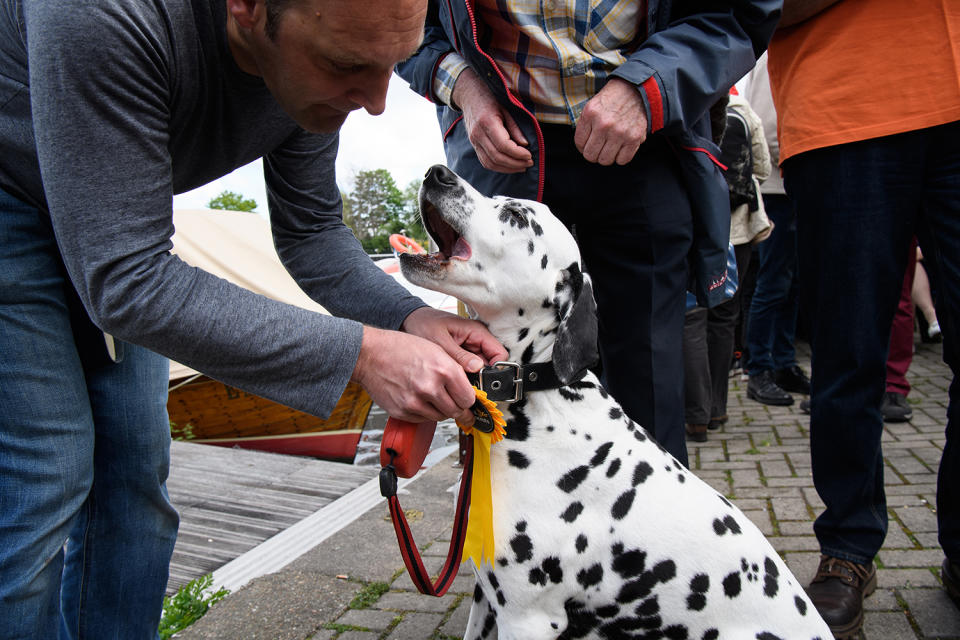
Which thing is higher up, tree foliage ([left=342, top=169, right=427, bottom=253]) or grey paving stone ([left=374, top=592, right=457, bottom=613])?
grey paving stone ([left=374, top=592, right=457, bottom=613])

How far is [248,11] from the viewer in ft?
5.08

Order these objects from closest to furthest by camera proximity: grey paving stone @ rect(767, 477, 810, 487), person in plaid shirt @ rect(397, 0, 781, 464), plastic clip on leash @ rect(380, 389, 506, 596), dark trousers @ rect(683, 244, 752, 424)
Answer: plastic clip on leash @ rect(380, 389, 506, 596) < person in plaid shirt @ rect(397, 0, 781, 464) < grey paving stone @ rect(767, 477, 810, 487) < dark trousers @ rect(683, 244, 752, 424)

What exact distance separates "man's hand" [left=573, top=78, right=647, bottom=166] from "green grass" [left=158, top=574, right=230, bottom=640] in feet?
8.71

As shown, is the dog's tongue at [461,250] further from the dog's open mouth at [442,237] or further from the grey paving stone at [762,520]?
the grey paving stone at [762,520]

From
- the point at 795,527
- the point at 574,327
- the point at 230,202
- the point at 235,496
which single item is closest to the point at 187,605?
the point at 235,496

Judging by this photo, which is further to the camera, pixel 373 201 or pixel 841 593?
pixel 373 201

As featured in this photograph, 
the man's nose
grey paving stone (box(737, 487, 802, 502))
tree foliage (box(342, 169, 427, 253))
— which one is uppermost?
the man's nose

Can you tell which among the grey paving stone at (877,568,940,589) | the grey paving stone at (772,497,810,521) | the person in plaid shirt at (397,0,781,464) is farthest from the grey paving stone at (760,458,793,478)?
the person in plaid shirt at (397,0,781,464)

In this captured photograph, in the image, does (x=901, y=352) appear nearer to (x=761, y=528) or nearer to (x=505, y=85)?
(x=761, y=528)

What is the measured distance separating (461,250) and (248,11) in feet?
2.94

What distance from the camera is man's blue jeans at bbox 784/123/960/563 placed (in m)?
2.43

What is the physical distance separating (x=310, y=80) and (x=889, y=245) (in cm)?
219

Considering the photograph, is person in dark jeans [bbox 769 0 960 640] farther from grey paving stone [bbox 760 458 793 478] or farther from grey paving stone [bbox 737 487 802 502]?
grey paving stone [bbox 760 458 793 478]

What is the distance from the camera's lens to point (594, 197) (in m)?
2.42
